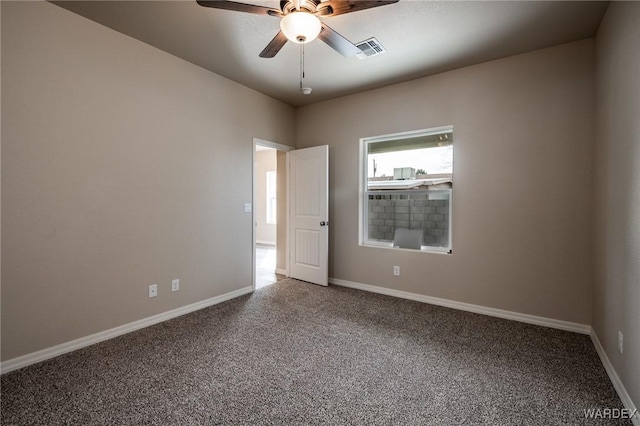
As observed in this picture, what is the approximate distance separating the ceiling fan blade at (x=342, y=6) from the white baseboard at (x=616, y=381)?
2768 mm

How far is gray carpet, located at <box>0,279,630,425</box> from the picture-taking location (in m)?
1.73

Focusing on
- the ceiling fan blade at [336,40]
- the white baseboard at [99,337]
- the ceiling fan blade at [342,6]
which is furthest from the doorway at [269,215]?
the ceiling fan blade at [342,6]

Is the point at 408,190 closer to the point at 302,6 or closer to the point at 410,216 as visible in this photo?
the point at 410,216

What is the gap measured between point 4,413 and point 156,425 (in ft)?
3.07

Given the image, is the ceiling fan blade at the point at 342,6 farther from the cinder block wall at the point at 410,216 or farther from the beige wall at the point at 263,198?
the beige wall at the point at 263,198

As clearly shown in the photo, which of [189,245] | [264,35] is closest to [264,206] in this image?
[189,245]

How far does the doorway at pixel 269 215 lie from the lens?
4.41m

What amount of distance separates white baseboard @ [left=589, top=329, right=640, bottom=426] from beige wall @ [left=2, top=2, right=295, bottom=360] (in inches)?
144

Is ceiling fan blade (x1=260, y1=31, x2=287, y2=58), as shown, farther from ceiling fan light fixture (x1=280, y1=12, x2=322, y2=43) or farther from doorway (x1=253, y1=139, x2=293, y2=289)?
doorway (x1=253, y1=139, x2=293, y2=289)

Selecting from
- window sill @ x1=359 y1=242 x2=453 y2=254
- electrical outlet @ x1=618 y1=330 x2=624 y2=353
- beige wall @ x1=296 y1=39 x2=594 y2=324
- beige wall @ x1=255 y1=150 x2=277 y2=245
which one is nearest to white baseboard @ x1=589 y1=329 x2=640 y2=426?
electrical outlet @ x1=618 y1=330 x2=624 y2=353

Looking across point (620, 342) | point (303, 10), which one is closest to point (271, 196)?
point (303, 10)

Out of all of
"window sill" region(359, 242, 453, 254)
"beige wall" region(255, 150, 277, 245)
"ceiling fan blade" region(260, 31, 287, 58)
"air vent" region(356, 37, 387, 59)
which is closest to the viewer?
"ceiling fan blade" region(260, 31, 287, 58)

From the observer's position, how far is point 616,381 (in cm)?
194

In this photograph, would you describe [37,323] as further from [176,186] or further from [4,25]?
[4,25]
